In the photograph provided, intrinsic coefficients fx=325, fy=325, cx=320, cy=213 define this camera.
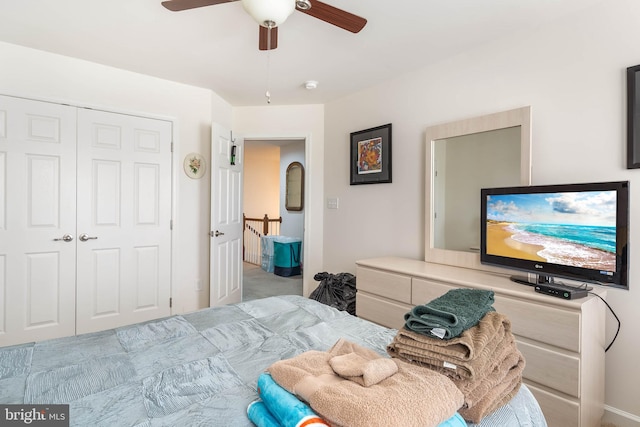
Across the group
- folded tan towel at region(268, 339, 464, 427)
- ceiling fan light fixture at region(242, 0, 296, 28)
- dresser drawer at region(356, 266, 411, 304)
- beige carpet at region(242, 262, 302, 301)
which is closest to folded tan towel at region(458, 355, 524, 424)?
folded tan towel at region(268, 339, 464, 427)

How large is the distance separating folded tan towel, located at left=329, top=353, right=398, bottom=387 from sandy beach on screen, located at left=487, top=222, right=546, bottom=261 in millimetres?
1538

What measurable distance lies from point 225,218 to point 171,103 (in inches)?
51.2

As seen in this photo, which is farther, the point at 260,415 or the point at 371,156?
the point at 371,156

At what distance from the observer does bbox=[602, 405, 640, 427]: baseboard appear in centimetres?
179

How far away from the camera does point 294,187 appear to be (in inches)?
244

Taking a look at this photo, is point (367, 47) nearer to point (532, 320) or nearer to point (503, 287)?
point (503, 287)

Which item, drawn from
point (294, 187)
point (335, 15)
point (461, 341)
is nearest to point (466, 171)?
point (335, 15)

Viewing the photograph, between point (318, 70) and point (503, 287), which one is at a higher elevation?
point (318, 70)

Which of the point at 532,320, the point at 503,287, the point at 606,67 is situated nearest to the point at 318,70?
the point at 606,67

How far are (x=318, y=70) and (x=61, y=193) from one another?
2.45 metres

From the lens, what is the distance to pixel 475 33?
2.30m

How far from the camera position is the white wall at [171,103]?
103 inches

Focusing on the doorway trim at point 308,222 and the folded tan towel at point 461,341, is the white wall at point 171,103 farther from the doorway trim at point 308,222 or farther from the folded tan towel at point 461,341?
the folded tan towel at point 461,341

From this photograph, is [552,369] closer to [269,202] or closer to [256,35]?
[256,35]
